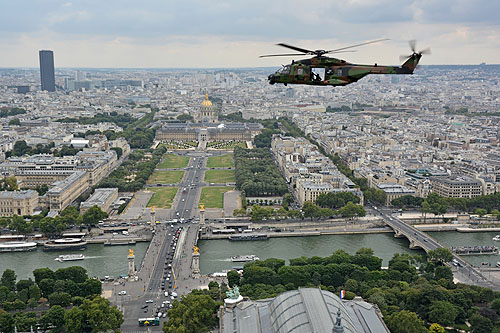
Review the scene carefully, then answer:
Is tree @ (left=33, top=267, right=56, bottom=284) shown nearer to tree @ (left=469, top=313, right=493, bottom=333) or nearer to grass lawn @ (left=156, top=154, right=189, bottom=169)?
tree @ (left=469, top=313, right=493, bottom=333)

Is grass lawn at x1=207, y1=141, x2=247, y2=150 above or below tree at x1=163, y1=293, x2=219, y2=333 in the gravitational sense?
below

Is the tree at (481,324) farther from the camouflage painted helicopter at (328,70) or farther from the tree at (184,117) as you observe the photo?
the tree at (184,117)

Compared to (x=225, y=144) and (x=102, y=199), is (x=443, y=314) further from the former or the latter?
(x=225, y=144)

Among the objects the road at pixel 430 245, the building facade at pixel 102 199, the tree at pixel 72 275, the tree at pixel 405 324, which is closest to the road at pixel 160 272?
the tree at pixel 72 275

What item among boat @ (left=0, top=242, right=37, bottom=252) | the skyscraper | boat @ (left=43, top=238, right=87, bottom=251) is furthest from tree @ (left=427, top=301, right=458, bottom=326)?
the skyscraper

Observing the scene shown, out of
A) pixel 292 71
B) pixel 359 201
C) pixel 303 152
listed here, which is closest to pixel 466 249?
pixel 359 201

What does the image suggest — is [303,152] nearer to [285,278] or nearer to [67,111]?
[285,278]
